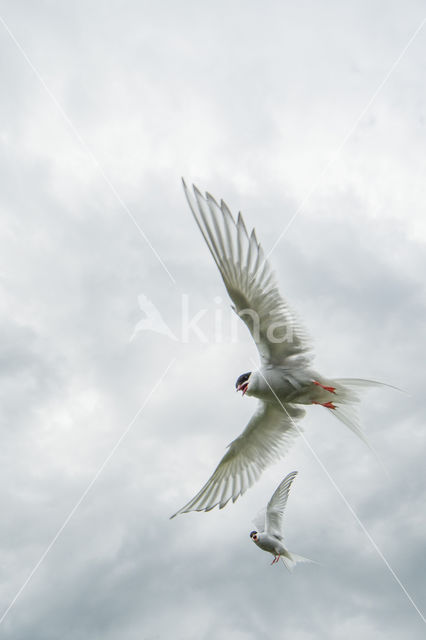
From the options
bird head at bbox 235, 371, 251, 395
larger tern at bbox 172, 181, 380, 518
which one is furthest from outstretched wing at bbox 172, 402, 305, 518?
bird head at bbox 235, 371, 251, 395

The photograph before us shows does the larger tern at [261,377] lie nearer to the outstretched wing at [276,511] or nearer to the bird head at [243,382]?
the bird head at [243,382]

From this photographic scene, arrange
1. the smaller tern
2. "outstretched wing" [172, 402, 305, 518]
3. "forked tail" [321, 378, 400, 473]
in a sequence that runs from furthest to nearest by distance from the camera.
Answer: the smaller tern → "outstretched wing" [172, 402, 305, 518] → "forked tail" [321, 378, 400, 473]

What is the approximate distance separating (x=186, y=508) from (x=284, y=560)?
10.4 feet

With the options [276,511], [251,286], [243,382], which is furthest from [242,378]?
[276,511]

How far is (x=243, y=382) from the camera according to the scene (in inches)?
292

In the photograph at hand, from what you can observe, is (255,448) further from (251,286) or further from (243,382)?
(251,286)

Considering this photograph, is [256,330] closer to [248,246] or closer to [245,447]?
[248,246]

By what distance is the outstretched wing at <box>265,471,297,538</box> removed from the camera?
999 centimetres

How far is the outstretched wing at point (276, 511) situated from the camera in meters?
9.99

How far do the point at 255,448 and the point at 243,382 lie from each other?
5.42 feet

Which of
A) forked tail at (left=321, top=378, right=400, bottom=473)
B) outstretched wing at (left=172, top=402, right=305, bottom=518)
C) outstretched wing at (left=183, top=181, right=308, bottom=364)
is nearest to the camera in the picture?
outstretched wing at (left=183, top=181, right=308, bottom=364)

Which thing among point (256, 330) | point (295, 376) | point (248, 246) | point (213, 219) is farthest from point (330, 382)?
point (213, 219)

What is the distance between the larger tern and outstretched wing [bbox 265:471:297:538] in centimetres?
160

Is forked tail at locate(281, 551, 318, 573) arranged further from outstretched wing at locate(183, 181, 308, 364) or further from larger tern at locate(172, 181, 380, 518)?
outstretched wing at locate(183, 181, 308, 364)
